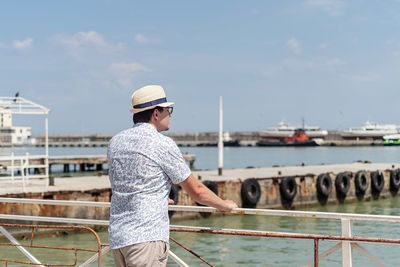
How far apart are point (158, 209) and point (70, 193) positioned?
15242 mm

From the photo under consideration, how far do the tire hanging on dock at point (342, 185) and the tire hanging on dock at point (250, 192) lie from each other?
569cm

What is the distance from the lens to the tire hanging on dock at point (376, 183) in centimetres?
2878

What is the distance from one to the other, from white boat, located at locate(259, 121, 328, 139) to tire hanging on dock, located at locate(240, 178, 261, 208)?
129046mm

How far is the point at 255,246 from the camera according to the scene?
15.1 metres

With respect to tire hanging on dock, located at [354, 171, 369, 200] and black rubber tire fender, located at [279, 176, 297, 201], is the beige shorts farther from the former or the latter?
tire hanging on dock, located at [354, 171, 369, 200]

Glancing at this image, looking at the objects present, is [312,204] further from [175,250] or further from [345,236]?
[345,236]

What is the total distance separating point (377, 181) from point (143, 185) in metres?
28.1

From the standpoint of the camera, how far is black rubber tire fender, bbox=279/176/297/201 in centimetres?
2405

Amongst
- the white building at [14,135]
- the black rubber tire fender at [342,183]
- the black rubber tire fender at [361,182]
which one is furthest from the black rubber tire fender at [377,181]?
the white building at [14,135]

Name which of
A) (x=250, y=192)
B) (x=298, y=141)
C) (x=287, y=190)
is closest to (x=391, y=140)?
(x=298, y=141)

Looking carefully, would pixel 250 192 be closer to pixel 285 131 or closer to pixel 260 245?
pixel 260 245

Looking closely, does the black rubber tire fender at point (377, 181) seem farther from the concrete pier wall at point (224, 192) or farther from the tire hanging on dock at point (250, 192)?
the tire hanging on dock at point (250, 192)

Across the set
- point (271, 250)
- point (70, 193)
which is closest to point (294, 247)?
point (271, 250)

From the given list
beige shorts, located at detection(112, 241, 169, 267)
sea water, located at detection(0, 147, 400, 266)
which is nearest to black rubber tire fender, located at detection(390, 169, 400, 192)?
sea water, located at detection(0, 147, 400, 266)
